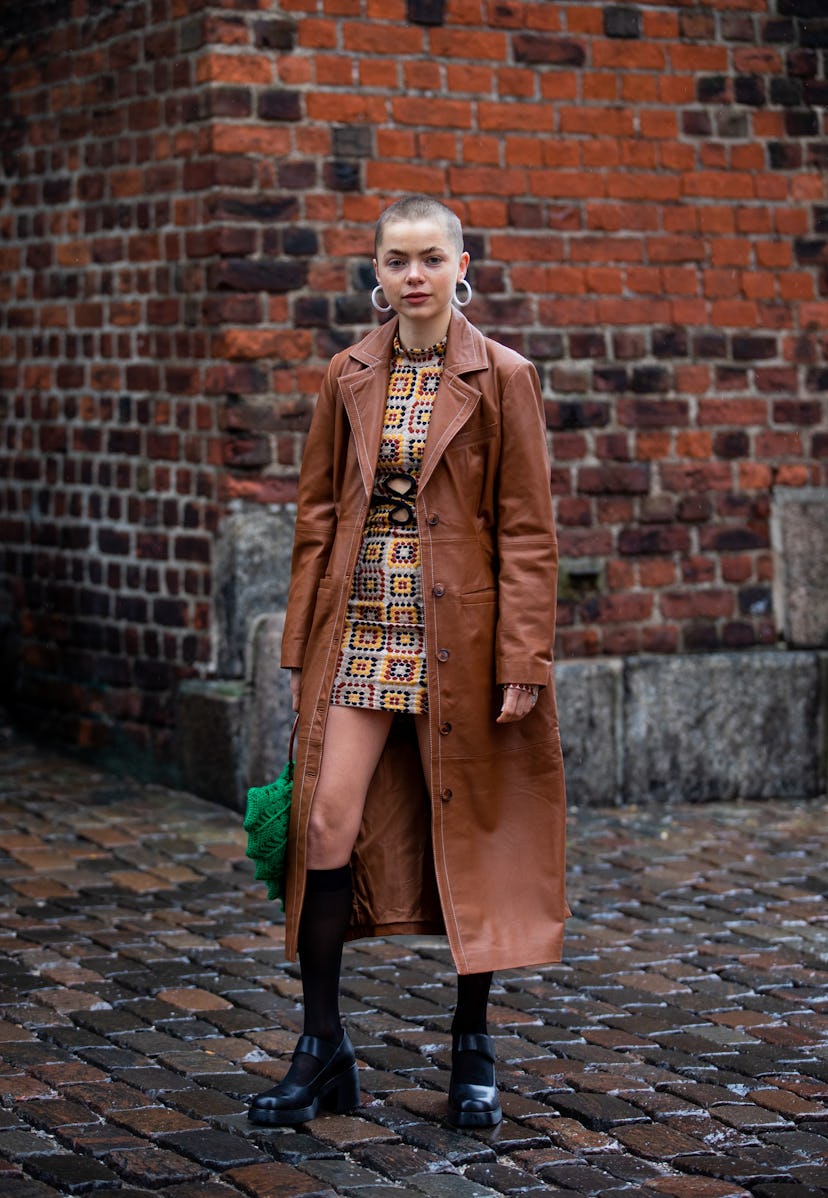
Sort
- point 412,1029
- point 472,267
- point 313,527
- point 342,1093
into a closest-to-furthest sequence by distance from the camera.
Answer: point 342,1093
point 313,527
point 412,1029
point 472,267

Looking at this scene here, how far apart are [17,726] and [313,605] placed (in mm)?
5111

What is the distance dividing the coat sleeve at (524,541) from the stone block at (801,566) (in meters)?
4.00

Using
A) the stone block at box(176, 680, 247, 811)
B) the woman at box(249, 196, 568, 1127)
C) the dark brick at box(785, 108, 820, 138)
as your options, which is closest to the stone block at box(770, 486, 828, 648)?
the dark brick at box(785, 108, 820, 138)

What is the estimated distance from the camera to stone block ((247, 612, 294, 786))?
6855mm

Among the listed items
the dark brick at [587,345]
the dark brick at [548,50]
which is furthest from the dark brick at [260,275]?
the dark brick at [548,50]

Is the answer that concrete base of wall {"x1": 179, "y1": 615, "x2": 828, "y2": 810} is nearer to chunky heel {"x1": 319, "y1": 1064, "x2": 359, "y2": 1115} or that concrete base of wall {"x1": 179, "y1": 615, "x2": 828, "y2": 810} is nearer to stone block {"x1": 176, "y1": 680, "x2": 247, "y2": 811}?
stone block {"x1": 176, "y1": 680, "x2": 247, "y2": 811}

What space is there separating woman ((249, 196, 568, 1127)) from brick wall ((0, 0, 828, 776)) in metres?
3.10

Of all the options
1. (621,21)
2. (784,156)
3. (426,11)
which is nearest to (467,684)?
(426,11)

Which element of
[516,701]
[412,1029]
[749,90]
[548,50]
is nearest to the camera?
[516,701]

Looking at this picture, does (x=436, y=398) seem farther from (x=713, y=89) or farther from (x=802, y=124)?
(x=802, y=124)

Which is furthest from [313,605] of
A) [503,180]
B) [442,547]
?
[503,180]

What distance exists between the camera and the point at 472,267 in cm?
738

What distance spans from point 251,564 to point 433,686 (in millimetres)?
3257

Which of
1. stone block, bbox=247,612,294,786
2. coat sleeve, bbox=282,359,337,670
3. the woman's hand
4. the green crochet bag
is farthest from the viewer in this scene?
stone block, bbox=247,612,294,786
